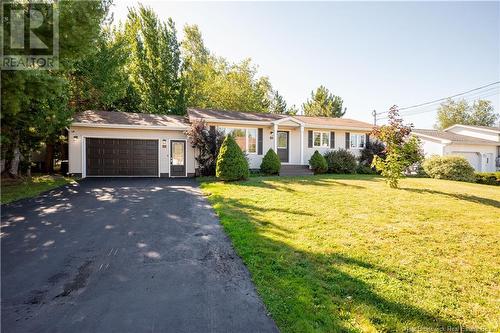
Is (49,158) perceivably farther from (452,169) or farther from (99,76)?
(452,169)

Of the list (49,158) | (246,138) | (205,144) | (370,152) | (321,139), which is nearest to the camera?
(205,144)

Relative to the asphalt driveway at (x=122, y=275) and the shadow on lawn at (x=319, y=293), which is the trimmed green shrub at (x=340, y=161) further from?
the shadow on lawn at (x=319, y=293)

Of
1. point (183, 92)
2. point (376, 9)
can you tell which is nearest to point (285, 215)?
point (376, 9)

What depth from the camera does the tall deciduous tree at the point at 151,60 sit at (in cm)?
2525

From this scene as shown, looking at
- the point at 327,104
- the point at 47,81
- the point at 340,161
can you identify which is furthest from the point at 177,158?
the point at 327,104

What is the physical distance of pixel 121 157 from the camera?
14.6 meters

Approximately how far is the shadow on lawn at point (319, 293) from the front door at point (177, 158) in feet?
36.6

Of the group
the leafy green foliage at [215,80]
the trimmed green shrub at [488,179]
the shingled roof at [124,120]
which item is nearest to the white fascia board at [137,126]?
the shingled roof at [124,120]

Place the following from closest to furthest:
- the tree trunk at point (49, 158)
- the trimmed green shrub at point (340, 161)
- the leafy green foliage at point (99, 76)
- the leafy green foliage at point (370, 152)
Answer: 1. the leafy green foliage at point (99, 76)
2. the tree trunk at point (49, 158)
3. the trimmed green shrub at point (340, 161)
4. the leafy green foliage at point (370, 152)

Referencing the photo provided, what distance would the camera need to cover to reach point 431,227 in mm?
5680

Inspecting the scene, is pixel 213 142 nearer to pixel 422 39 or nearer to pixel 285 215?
pixel 285 215

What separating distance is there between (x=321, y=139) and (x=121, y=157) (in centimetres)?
1383

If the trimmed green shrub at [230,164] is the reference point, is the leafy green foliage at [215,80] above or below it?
above

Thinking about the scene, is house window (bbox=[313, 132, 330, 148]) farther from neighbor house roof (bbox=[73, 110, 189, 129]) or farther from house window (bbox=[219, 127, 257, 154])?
neighbor house roof (bbox=[73, 110, 189, 129])
